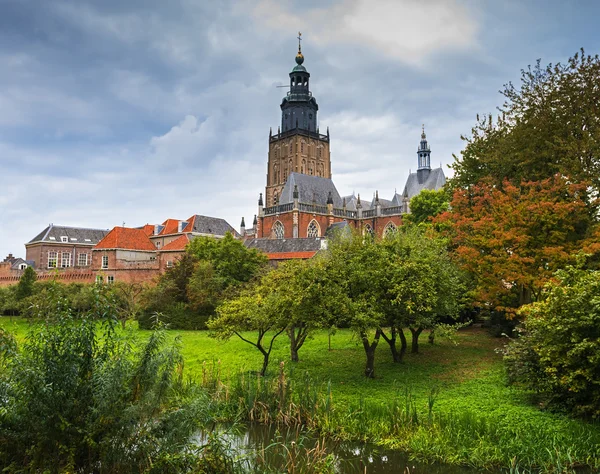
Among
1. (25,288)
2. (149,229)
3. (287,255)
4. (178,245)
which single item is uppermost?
(149,229)

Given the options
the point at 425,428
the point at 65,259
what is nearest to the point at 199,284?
the point at 425,428

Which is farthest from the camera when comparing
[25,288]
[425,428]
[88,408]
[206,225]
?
[206,225]

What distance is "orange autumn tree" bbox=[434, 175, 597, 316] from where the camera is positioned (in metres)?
17.8

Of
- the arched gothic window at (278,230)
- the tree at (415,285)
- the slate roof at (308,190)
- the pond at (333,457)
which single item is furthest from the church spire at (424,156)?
the pond at (333,457)

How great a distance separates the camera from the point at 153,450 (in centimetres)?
877

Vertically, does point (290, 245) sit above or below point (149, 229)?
below

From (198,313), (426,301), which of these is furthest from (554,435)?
(198,313)

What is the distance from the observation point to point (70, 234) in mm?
72500

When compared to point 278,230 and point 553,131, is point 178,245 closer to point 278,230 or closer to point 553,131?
point 278,230

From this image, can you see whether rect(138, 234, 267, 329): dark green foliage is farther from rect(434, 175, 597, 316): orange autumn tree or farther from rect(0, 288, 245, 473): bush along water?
rect(0, 288, 245, 473): bush along water

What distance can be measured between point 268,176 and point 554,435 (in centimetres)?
8325

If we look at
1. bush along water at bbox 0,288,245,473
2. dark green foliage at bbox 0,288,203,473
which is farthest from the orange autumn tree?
dark green foliage at bbox 0,288,203,473

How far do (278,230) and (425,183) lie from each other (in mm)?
22458

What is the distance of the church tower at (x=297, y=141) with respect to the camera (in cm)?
8881
